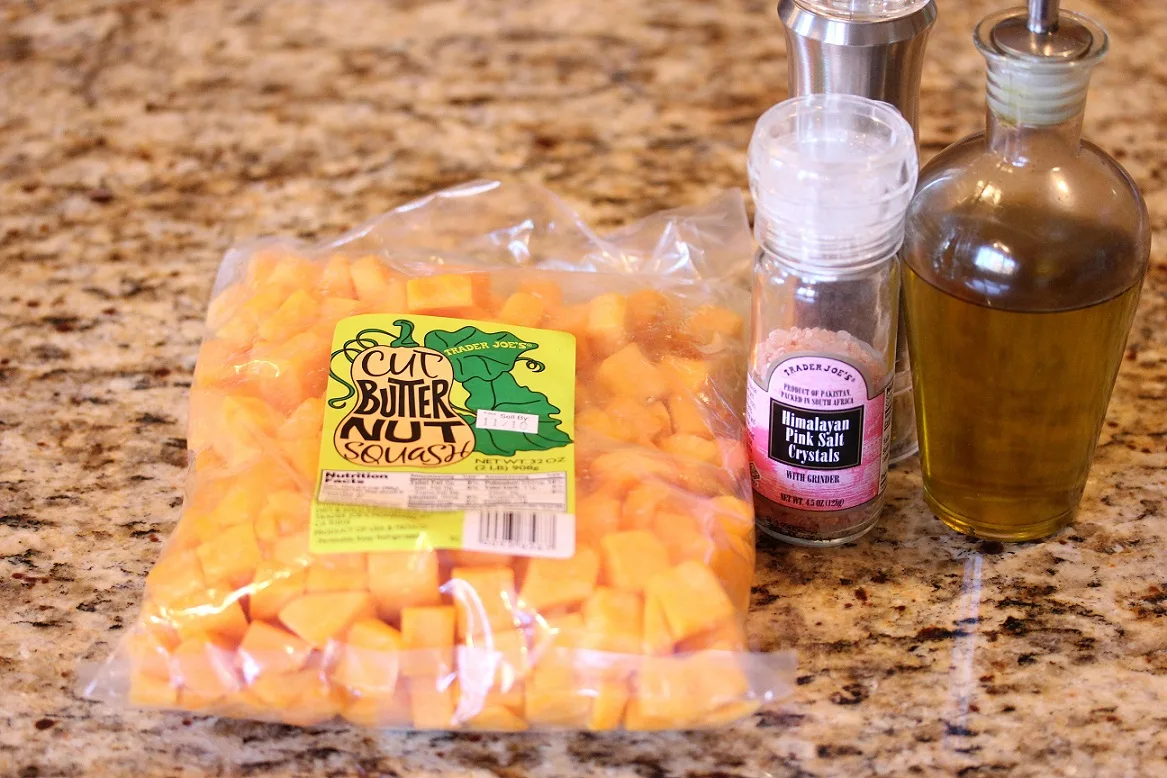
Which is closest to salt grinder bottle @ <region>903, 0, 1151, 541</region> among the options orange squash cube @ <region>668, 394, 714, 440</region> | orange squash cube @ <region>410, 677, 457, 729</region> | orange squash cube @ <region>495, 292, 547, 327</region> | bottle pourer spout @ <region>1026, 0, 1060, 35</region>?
bottle pourer spout @ <region>1026, 0, 1060, 35</region>

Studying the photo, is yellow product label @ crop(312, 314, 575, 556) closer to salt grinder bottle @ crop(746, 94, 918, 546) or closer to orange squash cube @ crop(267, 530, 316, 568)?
orange squash cube @ crop(267, 530, 316, 568)

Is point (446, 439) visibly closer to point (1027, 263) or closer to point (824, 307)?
point (824, 307)

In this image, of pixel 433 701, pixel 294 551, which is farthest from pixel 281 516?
pixel 433 701

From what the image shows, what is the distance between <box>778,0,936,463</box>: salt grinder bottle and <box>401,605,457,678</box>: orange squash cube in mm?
374

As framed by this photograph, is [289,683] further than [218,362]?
No

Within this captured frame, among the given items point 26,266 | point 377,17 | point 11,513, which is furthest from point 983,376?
point 377,17

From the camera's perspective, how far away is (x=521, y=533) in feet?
2.19

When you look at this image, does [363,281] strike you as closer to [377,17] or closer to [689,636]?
[689,636]

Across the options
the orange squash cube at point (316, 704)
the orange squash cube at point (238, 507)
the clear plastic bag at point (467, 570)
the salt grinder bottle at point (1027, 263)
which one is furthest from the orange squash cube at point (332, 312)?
the salt grinder bottle at point (1027, 263)

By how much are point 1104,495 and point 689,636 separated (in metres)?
0.34

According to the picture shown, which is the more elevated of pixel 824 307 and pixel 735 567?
pixel 824 307

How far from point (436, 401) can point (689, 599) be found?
0.64 ft

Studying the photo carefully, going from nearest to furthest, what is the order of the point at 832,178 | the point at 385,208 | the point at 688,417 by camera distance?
the point at 832,178
the point at 688,417
the point at 385,208

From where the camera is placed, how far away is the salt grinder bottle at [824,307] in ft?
2.16
